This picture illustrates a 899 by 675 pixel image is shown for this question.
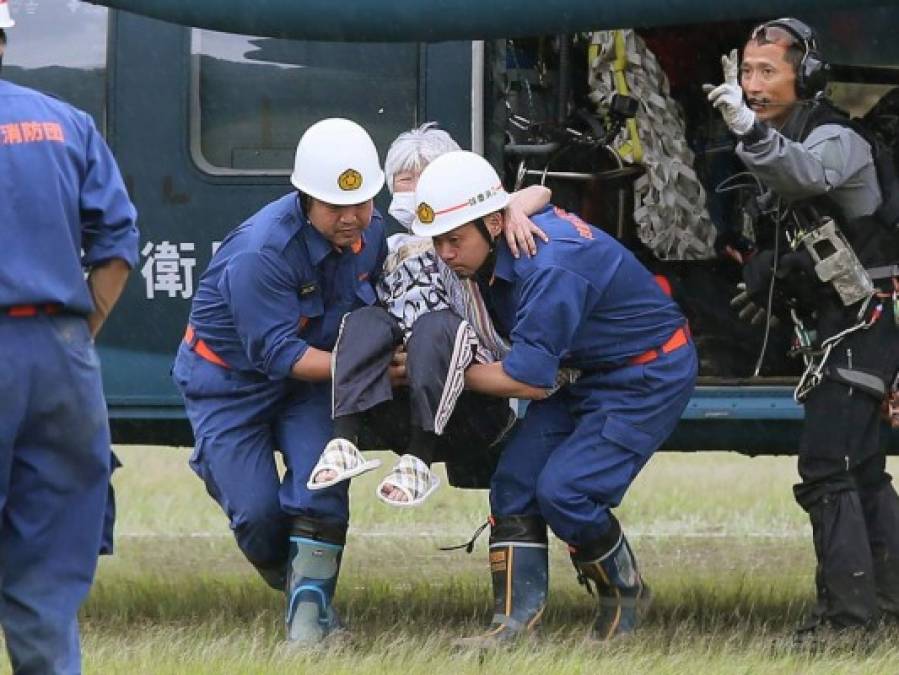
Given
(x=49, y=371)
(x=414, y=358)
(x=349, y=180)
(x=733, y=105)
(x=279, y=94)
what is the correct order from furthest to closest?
(x=279, y=94) < (x=349, y=180) < (x=414, y=358) < (x=733, y=105) < (x=49, y=371)

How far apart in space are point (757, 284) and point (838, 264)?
39cm

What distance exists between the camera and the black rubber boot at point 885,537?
707cm

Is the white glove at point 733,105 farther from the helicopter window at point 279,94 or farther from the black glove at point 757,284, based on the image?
the helicopter window at point 279,94

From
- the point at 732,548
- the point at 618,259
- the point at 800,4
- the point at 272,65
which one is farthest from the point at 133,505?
the point at 800,4

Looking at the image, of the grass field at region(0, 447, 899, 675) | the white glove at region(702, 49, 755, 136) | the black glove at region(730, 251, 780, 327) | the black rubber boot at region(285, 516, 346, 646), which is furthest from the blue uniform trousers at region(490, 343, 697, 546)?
the white glove at region(702, 49, 755, 136)

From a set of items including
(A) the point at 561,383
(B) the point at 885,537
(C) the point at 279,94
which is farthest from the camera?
(C) the point at 279,94

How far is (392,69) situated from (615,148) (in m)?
0.89

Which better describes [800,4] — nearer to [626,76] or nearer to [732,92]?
[732,92]

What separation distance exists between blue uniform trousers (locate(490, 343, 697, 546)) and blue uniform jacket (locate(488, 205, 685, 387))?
90mm

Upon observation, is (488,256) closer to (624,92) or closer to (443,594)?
(624,92)

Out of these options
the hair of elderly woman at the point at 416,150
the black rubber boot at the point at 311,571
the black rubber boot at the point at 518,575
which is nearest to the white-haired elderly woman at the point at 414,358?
the hair of elderly woman at the point at 416,150

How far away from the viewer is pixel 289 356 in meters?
6.58

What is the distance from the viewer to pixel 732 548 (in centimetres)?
1019

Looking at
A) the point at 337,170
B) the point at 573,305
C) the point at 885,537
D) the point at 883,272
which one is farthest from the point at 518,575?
the point at 883,272
